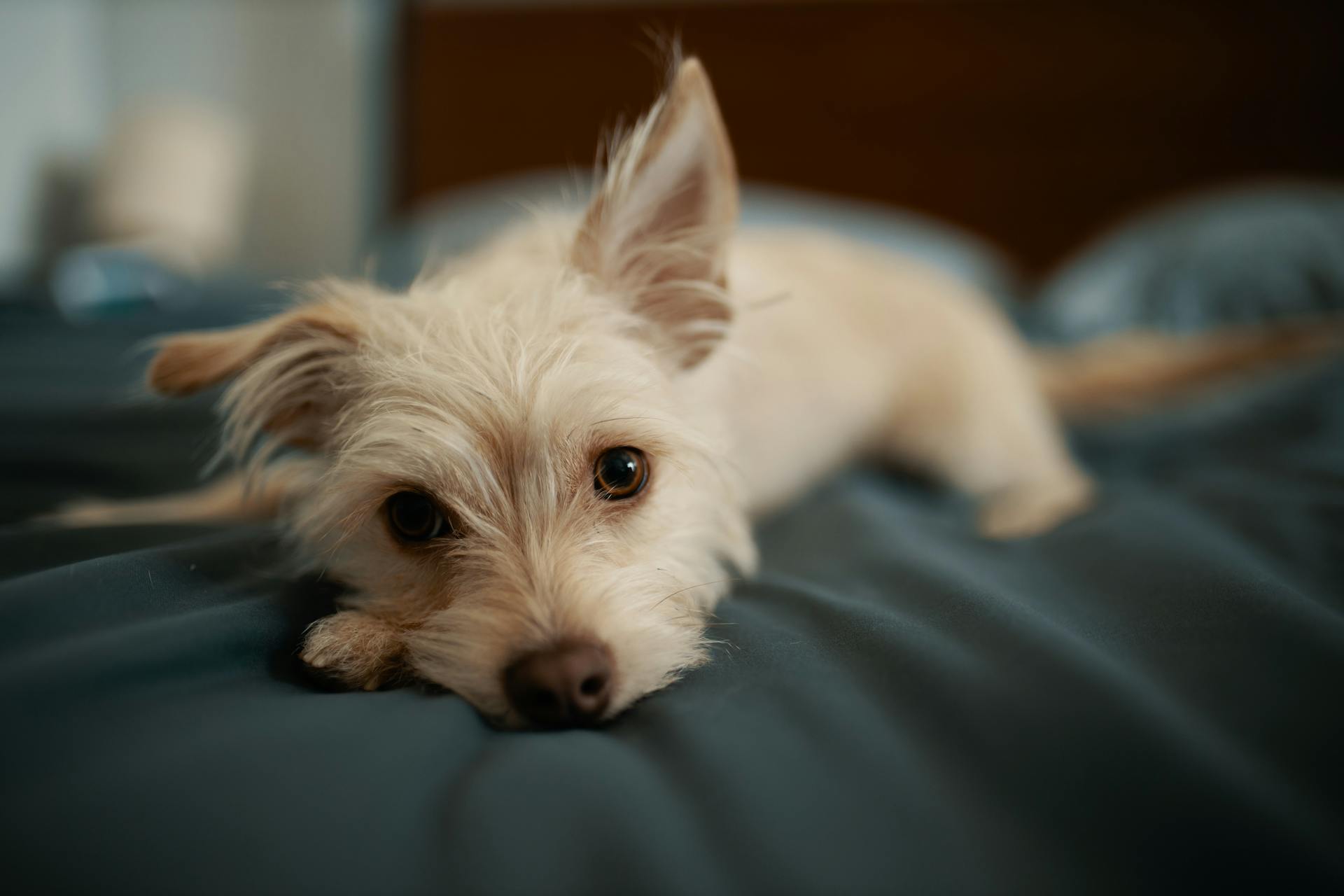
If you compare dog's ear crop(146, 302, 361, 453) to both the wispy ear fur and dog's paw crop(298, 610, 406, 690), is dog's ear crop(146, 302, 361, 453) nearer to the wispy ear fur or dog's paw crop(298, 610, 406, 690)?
the wispy ear fur

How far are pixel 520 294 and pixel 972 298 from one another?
151cm

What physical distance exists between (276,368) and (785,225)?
97.3 inches

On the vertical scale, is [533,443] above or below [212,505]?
above

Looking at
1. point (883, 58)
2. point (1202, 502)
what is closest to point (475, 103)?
point (883, 58)

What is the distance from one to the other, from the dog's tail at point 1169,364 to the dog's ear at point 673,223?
4.43ft

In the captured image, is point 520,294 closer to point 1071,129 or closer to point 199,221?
point 1071,129

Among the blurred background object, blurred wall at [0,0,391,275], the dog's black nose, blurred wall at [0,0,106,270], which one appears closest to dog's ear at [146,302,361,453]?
the dog's black nose

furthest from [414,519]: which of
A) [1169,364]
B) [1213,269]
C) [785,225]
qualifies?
[1213,269]

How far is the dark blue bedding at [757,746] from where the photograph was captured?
526mm

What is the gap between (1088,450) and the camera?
2016 mm

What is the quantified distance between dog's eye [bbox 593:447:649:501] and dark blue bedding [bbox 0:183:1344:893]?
8.2 inches

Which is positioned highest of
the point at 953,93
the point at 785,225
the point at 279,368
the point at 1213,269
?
the point at 953,93

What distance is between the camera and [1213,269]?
261 centimetres

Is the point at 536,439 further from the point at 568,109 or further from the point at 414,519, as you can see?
the point at 568,109
